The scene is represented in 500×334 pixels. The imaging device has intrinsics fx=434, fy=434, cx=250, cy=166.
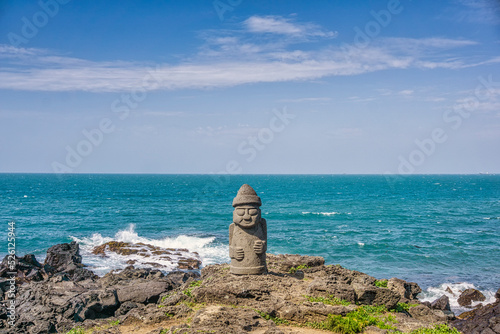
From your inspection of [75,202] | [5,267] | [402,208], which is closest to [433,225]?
[402,208]

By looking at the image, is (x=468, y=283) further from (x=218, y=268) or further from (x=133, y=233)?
(x=133, y=233)

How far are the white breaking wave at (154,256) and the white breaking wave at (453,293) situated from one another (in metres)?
14.9

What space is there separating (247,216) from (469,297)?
52.9ft

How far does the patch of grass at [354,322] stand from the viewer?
11.6 meters

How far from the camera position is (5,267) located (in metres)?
25.2

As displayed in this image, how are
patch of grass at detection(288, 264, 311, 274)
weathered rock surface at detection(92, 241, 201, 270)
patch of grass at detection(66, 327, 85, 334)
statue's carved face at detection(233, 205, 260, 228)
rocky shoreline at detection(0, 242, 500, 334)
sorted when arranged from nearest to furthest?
1. rocky shoreline at detection(0, 242, 500, 334)
2. patch of grass at detection(66, 327, 85, 334)
3. statue's carved face at detection(233, 205, 260, 228)
4. patch of grass at detection(288, 264, 311, 274)
5. weathered rock surface at detection(92, 241, 201, 270)

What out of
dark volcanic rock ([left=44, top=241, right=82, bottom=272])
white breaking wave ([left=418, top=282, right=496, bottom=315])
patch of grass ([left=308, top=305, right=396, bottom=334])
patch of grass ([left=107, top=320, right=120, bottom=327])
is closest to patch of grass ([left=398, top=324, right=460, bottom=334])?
patch of grass ([left=308, top=305, right=396, bottom=334])

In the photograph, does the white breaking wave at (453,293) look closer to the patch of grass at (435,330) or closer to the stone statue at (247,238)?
the patch of grass at (435,330)

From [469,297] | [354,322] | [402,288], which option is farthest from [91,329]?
[469,297]

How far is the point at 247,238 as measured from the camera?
15.5 meters

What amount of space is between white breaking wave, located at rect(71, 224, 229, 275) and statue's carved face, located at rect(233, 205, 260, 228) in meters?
17.8

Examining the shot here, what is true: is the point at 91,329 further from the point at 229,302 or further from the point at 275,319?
the point at 275,319

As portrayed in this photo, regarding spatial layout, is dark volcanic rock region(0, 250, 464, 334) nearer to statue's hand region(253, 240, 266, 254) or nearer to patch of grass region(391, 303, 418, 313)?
patch of grass region(391, 303, 418, 313)

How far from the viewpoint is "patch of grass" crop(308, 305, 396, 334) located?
11.6 meters
